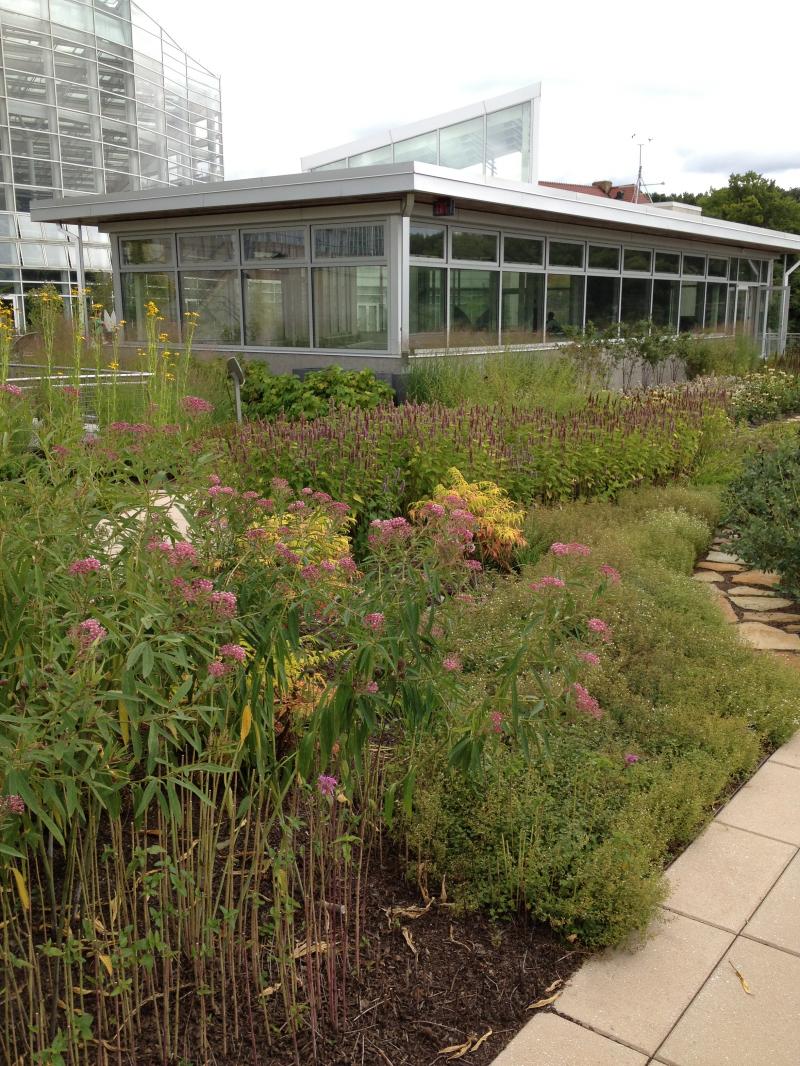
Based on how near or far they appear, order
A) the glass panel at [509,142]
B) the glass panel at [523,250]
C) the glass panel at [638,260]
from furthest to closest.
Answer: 1. the glass panel at [638,260]
2. the glass panel at [509,142]
3. the glass panel at [523,250]

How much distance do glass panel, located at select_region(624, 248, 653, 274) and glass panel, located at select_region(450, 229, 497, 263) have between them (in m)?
4.45

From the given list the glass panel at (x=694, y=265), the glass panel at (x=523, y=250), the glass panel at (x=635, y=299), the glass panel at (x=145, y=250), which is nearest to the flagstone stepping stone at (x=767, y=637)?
the glass panel at (x=523, y=250)

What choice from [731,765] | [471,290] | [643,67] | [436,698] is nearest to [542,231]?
[471,290]

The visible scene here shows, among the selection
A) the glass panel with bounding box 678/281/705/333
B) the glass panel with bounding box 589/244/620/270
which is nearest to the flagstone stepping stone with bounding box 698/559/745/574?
the glass panel with bounding box 589/244/620/270

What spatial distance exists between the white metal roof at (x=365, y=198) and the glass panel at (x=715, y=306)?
Result: 11.2 feet

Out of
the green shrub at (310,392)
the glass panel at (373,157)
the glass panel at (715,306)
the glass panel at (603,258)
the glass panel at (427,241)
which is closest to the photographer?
the green shrub at (310,392)

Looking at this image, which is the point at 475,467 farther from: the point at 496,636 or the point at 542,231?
the point at 542,231

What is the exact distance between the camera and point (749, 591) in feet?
19.0

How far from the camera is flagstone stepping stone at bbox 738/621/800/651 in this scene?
4809mm

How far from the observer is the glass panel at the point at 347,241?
38.8 ft

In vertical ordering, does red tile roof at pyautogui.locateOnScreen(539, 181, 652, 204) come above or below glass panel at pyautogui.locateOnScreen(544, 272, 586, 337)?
above

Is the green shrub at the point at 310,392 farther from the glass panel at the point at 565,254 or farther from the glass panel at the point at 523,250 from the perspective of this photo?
the glass panel at the point at 565,254

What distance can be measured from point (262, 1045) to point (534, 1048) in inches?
24.5

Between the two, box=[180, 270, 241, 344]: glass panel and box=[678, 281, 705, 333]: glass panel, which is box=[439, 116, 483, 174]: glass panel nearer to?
box=[180, 270, 241, 344]: glass panel
